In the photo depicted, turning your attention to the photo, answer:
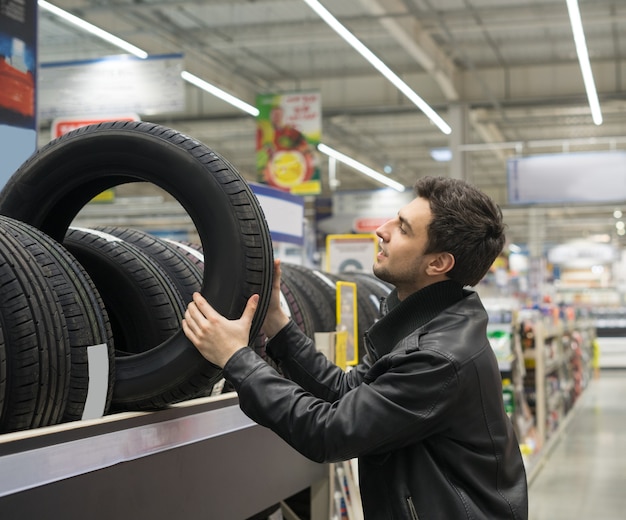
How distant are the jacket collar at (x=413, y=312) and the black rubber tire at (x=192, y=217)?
271 mm

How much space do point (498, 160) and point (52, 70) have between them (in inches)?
666

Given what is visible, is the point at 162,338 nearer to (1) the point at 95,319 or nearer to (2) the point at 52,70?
(1) the point at 95,319

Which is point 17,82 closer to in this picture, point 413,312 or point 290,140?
point 413,312

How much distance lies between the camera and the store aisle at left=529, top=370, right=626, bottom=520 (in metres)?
6.64

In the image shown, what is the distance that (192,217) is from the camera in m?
2.00

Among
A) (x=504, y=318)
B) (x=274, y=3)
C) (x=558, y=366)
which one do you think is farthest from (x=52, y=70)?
(x=558, y=366)

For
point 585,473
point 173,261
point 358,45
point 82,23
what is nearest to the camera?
point 173,261

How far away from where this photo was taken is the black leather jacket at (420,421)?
1635 millimetres

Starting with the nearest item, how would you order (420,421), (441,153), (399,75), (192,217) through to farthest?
(420,421) < (192,217) < (399,75) < (441,153)

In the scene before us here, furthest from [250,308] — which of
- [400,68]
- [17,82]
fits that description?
[400,68]

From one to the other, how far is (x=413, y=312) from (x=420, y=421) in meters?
0.27

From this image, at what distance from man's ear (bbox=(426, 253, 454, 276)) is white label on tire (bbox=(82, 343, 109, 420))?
2.24 ft

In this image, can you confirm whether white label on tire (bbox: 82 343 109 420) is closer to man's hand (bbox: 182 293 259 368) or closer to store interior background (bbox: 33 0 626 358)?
man's hand (bbox: 182 293 259 368)

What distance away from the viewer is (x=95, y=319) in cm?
187
